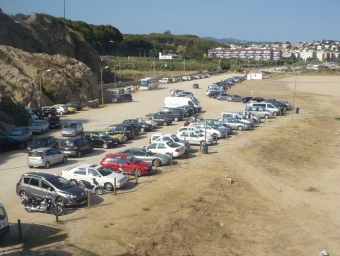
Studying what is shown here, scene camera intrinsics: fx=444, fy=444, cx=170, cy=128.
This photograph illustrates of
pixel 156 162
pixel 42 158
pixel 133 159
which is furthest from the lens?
pixel 156 162

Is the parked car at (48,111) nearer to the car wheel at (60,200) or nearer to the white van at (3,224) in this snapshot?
the car wheel at (60,200)

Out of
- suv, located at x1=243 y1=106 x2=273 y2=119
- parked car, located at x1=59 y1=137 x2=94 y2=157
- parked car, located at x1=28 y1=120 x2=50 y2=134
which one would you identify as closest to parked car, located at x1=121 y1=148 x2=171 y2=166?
parked car, located at x1=59 y1=137 x2=94 y2=157

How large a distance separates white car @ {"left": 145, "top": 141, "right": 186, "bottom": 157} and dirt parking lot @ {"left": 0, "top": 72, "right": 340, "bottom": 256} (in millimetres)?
1280

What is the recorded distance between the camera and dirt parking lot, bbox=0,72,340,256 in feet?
55.6

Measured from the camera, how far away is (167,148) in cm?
3080

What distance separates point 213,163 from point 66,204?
12599mm

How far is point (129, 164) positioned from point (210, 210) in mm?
7080

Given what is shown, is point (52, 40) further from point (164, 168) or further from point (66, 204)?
point (66, 204)

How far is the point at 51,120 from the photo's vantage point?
1747 inches

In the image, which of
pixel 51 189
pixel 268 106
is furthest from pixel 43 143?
pixel 268 106

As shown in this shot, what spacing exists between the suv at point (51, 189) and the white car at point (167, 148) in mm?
10455

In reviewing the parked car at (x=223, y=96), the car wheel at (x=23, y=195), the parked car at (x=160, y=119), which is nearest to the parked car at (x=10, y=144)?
the car wheel at (x=23, y=195)

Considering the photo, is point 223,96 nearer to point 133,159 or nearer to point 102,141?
point 102,141

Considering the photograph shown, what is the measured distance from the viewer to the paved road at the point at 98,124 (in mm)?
21645
